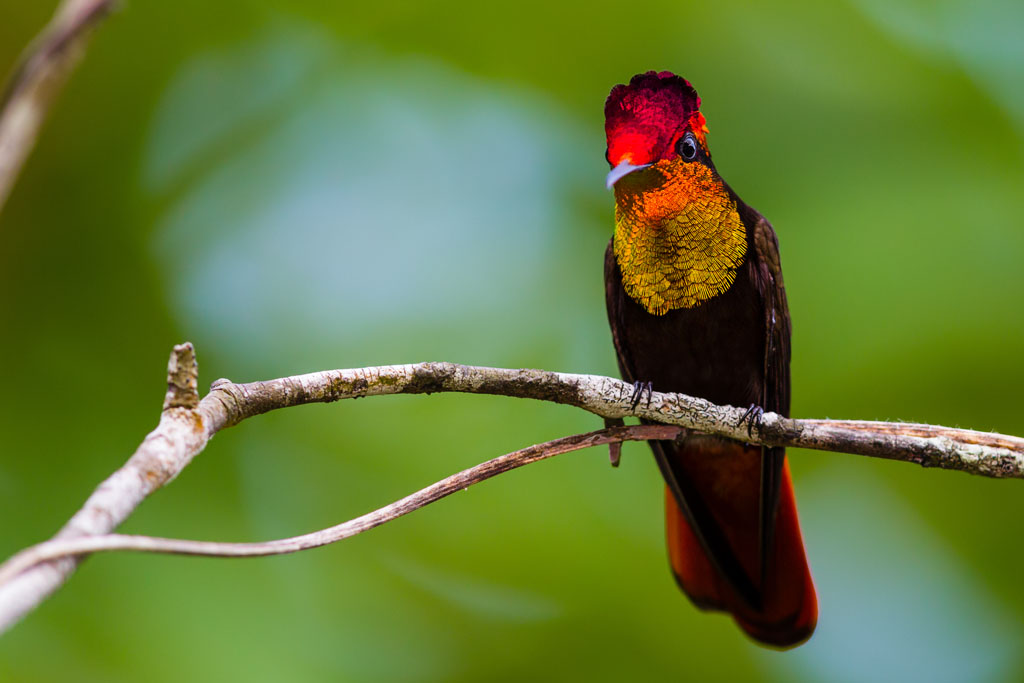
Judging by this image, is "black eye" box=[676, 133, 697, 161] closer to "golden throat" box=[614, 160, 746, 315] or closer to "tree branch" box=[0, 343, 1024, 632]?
"golden throat" box=[614, 160, 746, 315]

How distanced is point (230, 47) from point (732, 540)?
2.71 m

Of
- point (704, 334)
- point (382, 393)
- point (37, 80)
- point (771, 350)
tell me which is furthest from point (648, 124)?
point (37, 80)

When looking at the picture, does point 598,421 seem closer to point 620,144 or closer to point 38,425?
point 620,144

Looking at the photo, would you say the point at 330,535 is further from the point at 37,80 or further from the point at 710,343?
the point at 710,343

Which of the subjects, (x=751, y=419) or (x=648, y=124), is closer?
(x=751, y=419)

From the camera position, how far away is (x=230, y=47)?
3.41m

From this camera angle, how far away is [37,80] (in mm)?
635

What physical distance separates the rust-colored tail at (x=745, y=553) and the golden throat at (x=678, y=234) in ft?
2.02

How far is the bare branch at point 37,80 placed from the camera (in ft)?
Result: 2.03

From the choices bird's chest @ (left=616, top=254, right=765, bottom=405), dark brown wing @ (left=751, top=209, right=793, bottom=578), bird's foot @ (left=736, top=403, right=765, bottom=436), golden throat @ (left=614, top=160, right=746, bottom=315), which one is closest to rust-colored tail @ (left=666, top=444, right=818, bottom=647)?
dark brown wing @ (left=751, top=209, right=793, bottom=578)

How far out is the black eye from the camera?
2.59 metres

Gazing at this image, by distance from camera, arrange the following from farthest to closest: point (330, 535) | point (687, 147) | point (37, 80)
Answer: point (687, 147), point (330, 535), point (37, 80)

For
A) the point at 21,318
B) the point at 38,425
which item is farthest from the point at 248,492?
the point at 21,318

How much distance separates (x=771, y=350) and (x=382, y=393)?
1.66m
